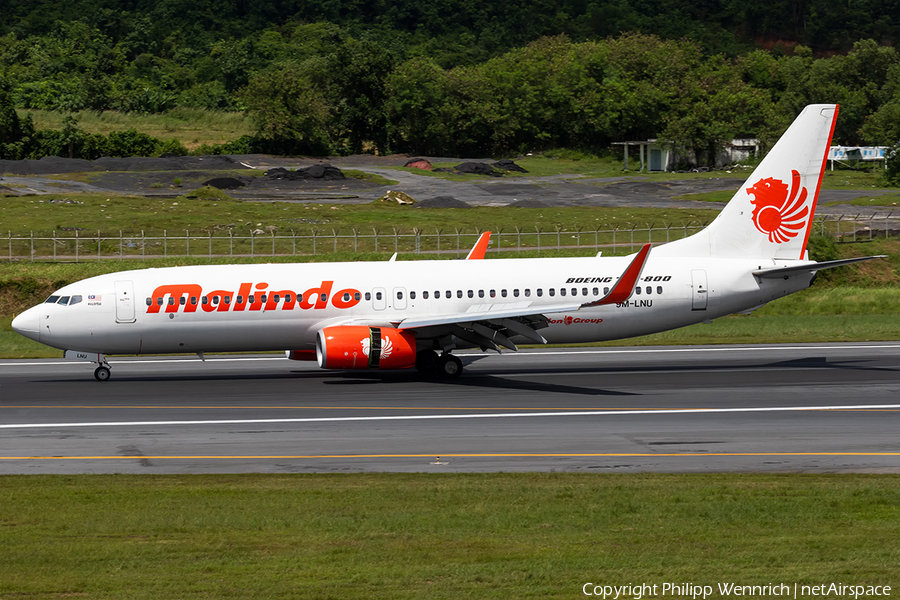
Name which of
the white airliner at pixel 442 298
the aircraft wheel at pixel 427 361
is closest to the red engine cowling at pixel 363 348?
the white airliner at pixel 442 298

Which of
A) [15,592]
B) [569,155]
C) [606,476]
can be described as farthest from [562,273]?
[569,155]

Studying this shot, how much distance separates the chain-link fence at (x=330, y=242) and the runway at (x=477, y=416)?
26322 millimetres

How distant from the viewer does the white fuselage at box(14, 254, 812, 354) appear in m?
34.1

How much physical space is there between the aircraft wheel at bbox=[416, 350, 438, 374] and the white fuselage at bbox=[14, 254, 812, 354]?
1.37 metres

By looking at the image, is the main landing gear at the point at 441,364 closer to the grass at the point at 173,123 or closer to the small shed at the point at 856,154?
the small shed at the point at 856,154

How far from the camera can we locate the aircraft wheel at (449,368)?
115 ft

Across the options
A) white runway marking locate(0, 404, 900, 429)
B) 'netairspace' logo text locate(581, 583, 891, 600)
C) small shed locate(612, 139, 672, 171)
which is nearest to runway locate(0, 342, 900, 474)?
white runway marking locate(0, 404, 900, 429)

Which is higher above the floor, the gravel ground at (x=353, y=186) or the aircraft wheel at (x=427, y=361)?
the gravel ground at (x=353, y=186)

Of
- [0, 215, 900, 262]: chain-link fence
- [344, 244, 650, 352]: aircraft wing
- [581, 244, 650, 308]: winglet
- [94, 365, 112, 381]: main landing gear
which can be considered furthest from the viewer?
[0, 215, 900, 262]: chain-link fence

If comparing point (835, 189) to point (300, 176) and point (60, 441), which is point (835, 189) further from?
point (60, 441)

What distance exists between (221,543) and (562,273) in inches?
892

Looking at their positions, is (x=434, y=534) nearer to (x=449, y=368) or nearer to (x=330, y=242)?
(x=449, y=368)

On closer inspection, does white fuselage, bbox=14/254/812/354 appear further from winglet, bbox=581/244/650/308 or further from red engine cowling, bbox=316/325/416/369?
winglet, bbox=581/244/650/308

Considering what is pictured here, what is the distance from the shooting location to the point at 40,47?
582 feet
